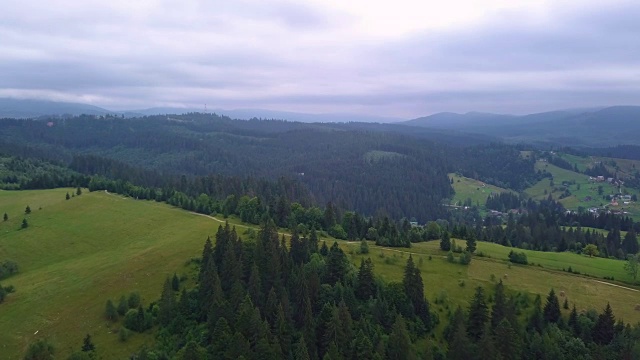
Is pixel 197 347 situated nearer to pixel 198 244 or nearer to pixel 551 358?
pixel 198 244

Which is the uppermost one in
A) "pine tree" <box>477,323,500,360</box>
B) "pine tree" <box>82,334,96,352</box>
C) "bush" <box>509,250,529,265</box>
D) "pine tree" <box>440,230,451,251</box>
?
"pine tree" <box>440,230,451,251</box>

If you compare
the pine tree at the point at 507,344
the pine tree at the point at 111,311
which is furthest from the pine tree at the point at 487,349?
the pine tree at the point at 111,311

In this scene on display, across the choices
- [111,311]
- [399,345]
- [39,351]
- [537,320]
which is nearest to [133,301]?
[111,311]

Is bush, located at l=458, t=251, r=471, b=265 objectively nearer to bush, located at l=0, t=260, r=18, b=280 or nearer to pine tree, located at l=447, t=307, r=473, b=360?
pine tree, located at l=447, t=307, r=473, b=360

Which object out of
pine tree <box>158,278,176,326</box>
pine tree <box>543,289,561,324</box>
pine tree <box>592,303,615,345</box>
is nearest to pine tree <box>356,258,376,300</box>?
pine tree <box>543,289,561,324</box>

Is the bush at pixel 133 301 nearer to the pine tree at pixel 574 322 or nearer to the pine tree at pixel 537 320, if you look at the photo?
the pine tree at pixel 537 320

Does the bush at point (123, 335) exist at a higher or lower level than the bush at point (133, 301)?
lower
